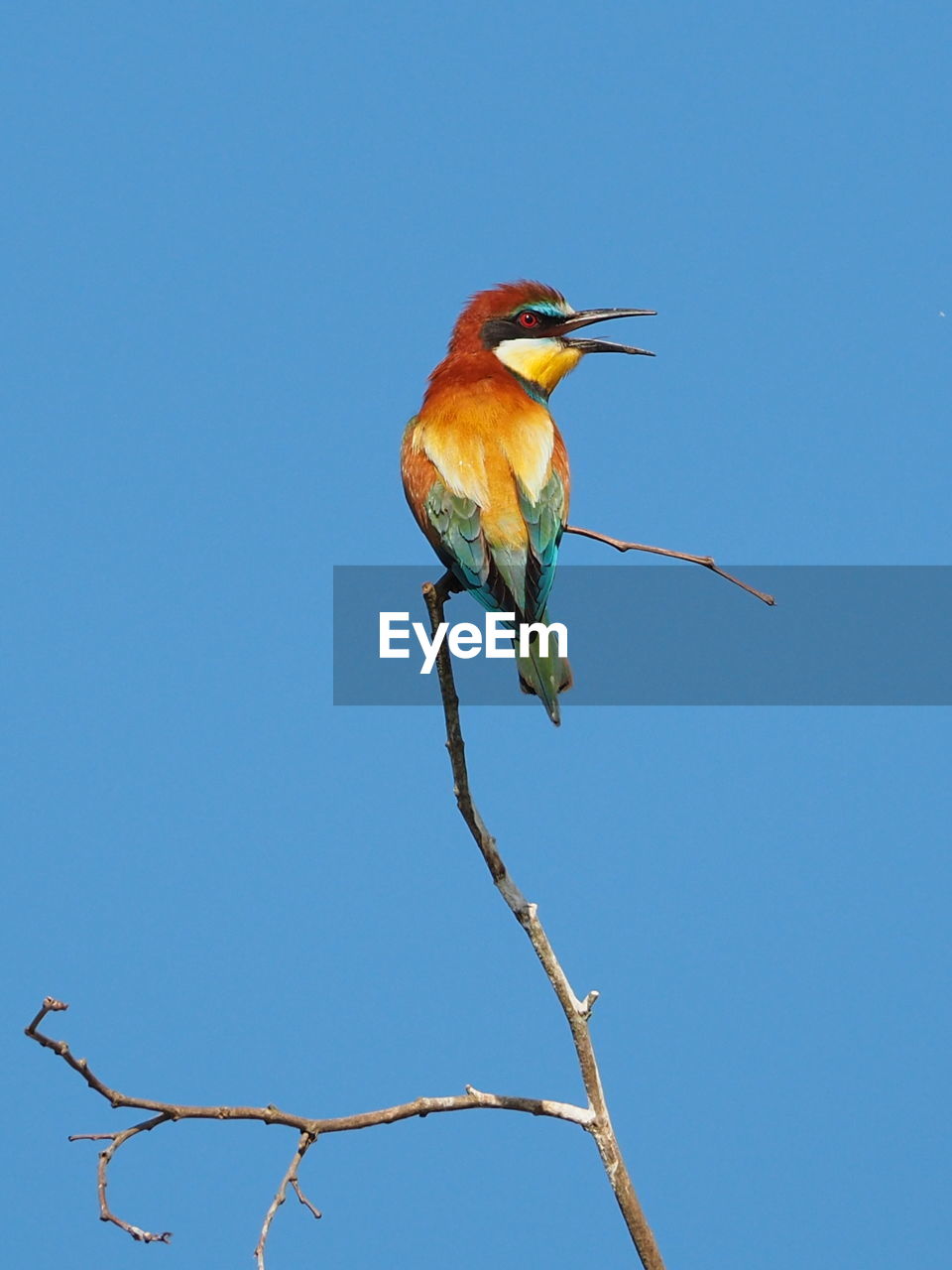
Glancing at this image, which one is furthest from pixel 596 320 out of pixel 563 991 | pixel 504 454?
pixel 563 991

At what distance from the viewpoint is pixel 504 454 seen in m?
2.95

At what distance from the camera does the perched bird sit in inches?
110

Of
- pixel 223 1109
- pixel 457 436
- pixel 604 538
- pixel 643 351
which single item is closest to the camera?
pixel 223 1109

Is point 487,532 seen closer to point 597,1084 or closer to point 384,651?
point 384,651

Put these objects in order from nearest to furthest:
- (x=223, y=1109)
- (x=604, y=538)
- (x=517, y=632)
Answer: (x=223, y=1109)
(x=604, y=538)
(x=517, y=632)

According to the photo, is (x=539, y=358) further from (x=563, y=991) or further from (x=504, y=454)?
(x=563, y=991)

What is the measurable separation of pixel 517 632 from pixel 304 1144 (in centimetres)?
100

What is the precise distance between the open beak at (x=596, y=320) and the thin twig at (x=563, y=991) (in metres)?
1.26

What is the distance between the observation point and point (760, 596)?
2.30 metres

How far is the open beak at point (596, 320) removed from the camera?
3.38 m

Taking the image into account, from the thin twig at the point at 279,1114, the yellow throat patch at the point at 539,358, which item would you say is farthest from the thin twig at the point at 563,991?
the yellow throat patch at the point at 539,358

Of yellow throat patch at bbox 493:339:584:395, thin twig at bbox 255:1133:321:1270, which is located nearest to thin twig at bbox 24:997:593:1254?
thin twig at bbox 255:1133:321:1270

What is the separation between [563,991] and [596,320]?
1661 mm

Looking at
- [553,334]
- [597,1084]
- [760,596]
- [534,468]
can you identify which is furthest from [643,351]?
[597,1084]
